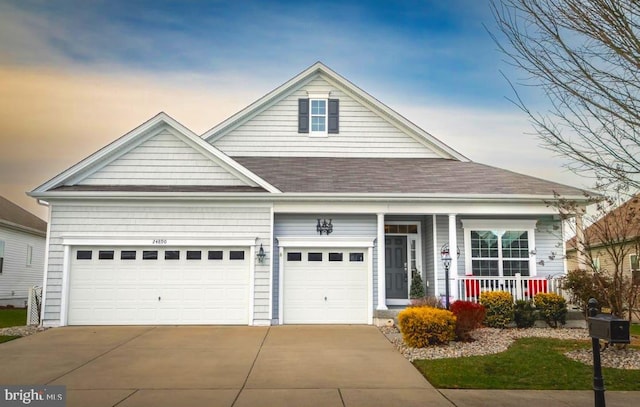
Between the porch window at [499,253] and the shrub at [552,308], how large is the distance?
195 centimetres

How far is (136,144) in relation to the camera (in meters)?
15.8

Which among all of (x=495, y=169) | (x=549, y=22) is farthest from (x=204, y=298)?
(x=549, y=22)

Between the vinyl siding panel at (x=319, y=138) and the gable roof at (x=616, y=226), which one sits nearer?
the gable roof at (x=616, y=226)

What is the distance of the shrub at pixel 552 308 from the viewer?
1441 centimetres

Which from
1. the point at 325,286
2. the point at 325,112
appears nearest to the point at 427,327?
the point at 325,286

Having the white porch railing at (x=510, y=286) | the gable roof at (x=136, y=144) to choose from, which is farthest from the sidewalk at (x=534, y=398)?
the gable roof at (x=136, y=144)

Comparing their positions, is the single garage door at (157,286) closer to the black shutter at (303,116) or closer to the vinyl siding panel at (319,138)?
the vinyl siding panel at (319,138)

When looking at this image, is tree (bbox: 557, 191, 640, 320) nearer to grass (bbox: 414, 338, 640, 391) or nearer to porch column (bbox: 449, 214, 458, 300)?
grass (bbox: 414, 338, 640, 391)

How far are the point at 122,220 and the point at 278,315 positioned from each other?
5115 mm

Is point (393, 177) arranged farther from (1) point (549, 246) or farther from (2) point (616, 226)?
(2) point (616, 226)

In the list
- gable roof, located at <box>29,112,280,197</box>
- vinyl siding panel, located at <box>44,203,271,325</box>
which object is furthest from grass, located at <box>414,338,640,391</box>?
gable roof, located at <box>29,112,280,197</box>

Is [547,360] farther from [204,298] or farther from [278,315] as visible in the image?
[204,298]

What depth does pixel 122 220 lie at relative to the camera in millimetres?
15398

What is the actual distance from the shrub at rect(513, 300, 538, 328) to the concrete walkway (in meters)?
3.67
